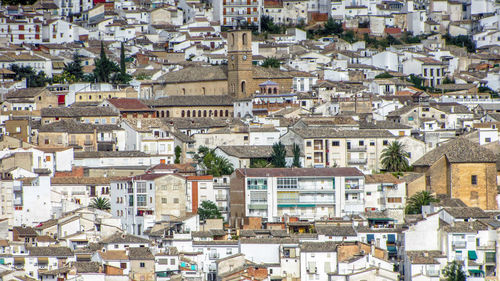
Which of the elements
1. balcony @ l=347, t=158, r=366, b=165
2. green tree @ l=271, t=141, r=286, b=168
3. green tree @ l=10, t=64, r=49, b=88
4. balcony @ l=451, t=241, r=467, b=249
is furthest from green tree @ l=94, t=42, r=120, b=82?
balcony @ l=451, t=241, r=467, b=249

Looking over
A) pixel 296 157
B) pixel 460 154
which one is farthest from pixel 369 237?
pixel 296 157

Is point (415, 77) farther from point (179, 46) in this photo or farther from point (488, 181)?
point (488, 181)

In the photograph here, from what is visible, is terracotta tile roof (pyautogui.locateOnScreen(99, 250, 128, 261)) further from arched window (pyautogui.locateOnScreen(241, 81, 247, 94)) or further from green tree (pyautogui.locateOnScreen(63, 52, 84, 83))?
green tree (pyautogui.locateOnScreen(63, 52, 84, 83))

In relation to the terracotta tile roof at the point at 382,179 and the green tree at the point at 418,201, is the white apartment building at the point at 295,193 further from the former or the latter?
the green tree at the point at 418,201

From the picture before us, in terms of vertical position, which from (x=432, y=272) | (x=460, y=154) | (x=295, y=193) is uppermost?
(x=460, y=154)

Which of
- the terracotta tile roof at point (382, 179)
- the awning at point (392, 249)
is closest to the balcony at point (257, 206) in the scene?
the terracotta tile roof at point (382, 179)

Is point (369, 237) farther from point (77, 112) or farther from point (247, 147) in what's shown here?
point (77, 112)
